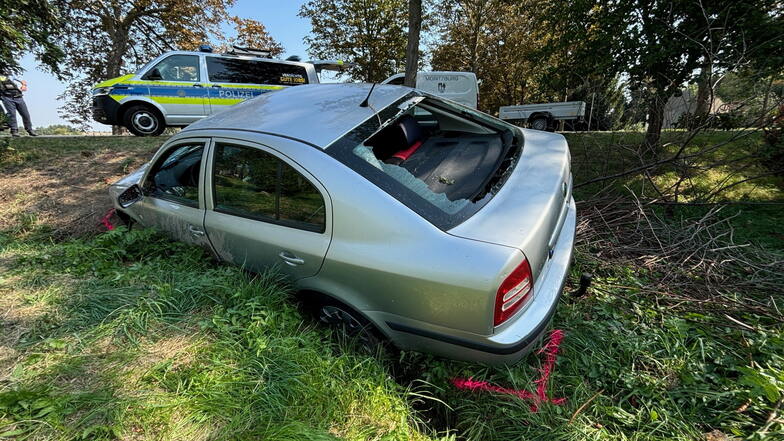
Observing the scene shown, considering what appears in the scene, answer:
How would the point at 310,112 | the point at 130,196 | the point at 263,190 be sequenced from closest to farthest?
1. the point at 263,190
2. the point at 310,112
3. the point at 130,196

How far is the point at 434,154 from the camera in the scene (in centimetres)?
251

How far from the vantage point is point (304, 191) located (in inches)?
78.9

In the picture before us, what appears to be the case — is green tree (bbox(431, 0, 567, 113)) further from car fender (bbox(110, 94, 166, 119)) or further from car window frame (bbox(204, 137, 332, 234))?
car window frame (bbox(204, 137, 332, 234))

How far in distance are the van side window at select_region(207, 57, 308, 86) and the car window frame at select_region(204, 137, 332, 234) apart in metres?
6.87

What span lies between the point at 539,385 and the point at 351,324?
1065mm

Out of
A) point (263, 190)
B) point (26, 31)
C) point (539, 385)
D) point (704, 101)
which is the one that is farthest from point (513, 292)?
point (26, 31)

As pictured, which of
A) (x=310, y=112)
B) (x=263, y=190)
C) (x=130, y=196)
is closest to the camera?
(x=263, y=190)

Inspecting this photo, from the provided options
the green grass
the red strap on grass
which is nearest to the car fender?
the green grass

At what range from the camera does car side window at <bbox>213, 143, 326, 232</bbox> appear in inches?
78.8

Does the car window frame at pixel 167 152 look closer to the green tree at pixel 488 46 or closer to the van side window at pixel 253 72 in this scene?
the van side window at pixel 253 72

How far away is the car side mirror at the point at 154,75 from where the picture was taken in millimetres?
7520

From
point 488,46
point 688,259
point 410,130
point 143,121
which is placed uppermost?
point 488,46

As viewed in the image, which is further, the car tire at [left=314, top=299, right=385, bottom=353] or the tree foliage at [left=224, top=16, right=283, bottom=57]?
the tree foliage at [left=224, top=16, right=283, bottom=57]

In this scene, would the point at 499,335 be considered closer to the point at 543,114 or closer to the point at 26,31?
the point at 26,31
